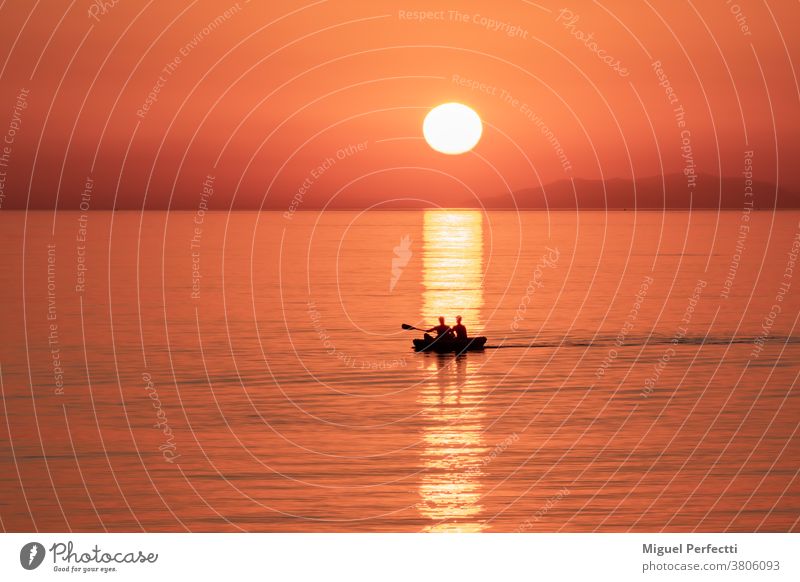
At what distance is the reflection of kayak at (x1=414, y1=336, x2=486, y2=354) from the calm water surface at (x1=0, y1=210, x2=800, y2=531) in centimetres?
77

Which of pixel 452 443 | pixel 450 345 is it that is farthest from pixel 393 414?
pixel 450 345

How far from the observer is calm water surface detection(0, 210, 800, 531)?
27.2 m

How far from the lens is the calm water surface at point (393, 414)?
27234mm

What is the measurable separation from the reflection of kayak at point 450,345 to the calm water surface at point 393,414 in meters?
0.77

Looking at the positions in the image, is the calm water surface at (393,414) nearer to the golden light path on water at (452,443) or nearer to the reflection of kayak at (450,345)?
the golden light path on water at (452,443)

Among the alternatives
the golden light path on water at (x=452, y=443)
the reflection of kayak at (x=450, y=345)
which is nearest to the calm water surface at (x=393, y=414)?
the golden light path on water at (x=452, y=443)

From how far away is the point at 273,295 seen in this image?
294 feet

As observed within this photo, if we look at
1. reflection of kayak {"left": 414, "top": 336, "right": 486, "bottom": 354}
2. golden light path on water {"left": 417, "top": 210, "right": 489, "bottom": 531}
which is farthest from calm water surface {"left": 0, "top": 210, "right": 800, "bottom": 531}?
reflection of kayak {"left": 414, "top": 336, "right": 486, "bottom": 354}

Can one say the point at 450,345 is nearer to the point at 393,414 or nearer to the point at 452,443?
the point at 393,414

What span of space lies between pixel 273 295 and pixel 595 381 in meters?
47.0

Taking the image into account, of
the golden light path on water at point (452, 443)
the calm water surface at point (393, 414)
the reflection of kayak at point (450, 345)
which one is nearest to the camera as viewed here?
the golden light path on water at point (452, 443)

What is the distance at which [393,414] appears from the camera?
39406mm

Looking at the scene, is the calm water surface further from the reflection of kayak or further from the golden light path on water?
the reflection of kayak

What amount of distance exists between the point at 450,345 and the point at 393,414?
15748mm
